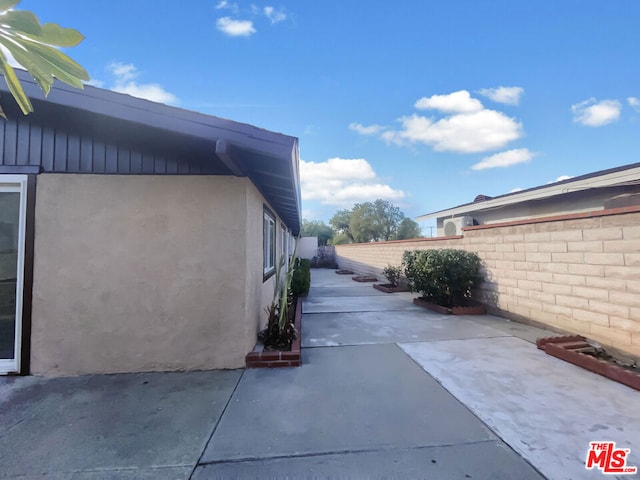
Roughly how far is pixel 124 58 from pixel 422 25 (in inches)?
260

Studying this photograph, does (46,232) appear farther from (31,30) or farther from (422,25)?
(422,25)

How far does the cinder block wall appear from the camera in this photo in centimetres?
404

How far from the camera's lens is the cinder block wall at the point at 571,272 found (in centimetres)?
404

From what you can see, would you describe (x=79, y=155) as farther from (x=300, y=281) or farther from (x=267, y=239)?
(x=300, y=281)

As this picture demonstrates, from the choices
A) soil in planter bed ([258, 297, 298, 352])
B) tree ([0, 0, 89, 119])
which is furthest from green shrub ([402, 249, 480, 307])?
tree ([0, 0, 89, 119])

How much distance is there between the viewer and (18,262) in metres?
3.78

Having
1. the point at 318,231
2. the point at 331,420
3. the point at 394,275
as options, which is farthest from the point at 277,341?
the point at 318,231

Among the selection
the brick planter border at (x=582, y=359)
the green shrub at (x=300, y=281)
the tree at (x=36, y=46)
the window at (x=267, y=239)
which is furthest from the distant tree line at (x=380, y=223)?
the tree at (x=36, y=46)

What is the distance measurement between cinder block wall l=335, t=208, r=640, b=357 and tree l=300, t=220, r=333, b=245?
37.0 m

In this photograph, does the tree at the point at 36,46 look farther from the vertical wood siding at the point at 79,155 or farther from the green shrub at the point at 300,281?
the green shrub at the point at 300,281

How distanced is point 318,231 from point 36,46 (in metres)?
48.0

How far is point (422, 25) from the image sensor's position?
24.2 feet

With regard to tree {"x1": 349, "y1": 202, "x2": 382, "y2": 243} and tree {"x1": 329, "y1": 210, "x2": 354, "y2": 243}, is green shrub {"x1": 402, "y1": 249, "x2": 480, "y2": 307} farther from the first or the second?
tree {"x1": 329, "y1": 210, "x2": 354, "y2": 243}

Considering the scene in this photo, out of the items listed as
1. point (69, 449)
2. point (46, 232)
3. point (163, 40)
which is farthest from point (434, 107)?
point (69, 449)
